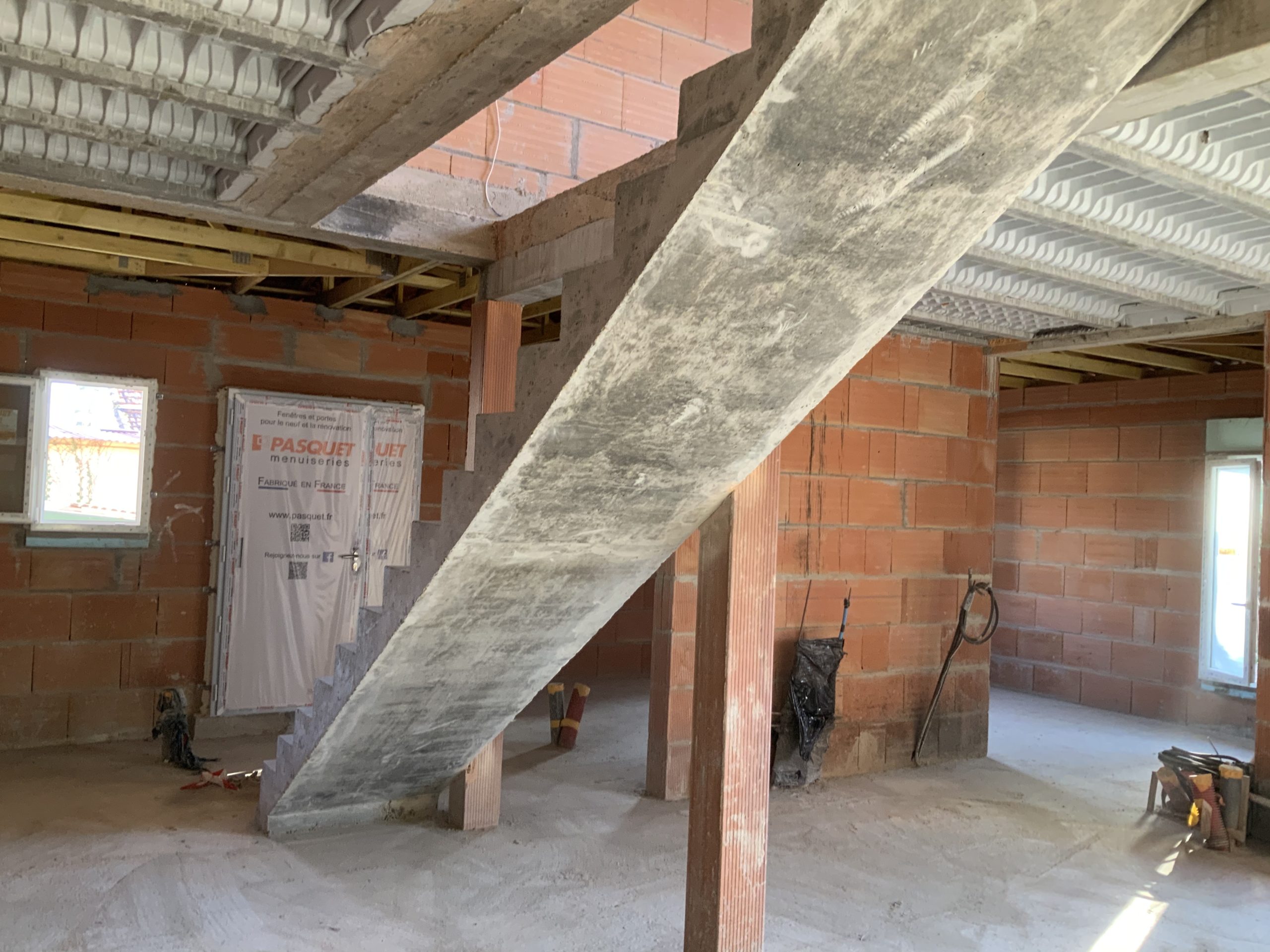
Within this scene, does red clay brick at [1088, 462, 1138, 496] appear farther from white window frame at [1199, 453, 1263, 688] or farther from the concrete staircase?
the concrete staircase

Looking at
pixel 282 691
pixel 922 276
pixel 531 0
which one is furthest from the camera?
pixel 282 691

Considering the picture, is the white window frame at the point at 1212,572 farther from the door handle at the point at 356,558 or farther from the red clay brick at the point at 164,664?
the red clay brick at the point at 164,664

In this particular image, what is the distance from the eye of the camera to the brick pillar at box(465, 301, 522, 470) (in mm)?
4293

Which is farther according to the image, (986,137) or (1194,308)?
(1194,308)

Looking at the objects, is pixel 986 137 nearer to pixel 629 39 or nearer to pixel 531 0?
pixel 531 0

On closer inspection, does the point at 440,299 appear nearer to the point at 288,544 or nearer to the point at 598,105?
the point at 598,105

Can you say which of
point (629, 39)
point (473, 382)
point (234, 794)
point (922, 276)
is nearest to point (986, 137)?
point (922, 276)

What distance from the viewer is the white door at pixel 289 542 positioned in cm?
616

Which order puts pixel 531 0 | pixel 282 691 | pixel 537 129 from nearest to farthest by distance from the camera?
pixel 531 0
pixel 537 129
pixel 282 691

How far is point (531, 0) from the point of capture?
6.99ft

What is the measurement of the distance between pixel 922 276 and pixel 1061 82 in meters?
0.57

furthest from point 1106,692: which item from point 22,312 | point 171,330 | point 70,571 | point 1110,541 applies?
point 22,312

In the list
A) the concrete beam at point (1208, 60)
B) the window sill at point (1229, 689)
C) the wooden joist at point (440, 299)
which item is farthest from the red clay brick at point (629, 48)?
the window sill at point (1229, 689)

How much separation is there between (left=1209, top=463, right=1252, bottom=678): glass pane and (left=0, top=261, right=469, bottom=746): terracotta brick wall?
6.83m
